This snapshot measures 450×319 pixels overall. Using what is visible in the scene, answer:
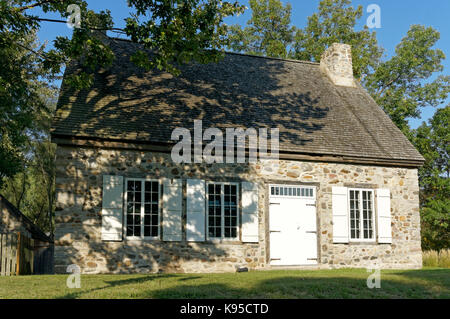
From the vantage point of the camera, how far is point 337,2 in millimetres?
27406

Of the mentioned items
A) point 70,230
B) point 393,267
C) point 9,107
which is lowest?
point 393,267

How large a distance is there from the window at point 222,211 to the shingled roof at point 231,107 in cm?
184

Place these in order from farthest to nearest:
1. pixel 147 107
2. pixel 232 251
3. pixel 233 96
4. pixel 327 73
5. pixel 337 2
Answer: pixel 337 2 → pixel 327 73 → pixel 233 96 → pixel 147 107 → pixel 232 251

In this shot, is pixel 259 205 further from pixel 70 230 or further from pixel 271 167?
pixel 70 230

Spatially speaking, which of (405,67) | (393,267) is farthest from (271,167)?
(405,67)

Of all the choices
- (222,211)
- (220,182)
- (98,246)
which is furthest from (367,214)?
(98,246)

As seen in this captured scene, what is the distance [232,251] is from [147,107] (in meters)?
4.88

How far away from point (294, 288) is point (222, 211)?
4.92m

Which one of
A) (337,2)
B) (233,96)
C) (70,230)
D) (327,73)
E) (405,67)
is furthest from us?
(337,2)

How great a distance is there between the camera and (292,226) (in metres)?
13.3

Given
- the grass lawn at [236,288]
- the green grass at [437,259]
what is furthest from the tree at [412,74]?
the grass lawn at [236,288]

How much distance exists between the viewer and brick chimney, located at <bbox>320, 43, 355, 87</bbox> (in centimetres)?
1822

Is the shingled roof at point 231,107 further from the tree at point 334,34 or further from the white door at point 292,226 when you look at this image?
the tree at point 334,34

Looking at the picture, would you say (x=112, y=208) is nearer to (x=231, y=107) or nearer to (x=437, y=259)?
(x=231, y=107)
